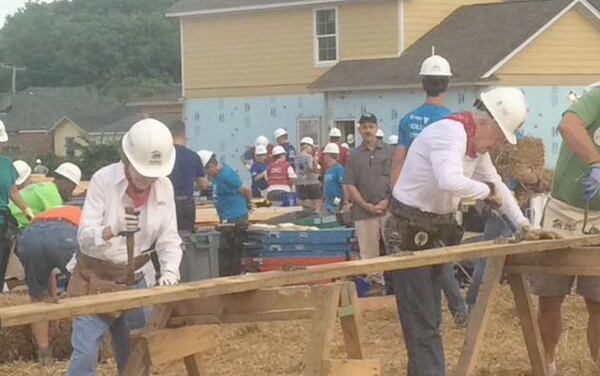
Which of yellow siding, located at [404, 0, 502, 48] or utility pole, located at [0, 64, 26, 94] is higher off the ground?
yellow siding, located at [404, 0, 502, 48]

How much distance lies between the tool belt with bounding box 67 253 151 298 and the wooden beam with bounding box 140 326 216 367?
36cm

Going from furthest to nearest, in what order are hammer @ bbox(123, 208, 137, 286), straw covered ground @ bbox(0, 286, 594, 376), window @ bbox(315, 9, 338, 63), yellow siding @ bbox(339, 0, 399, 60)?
window @ bbox(315, 9, 338, 63) → yellow siding @ bbox(339, 0, 399, 60) → straw covered ground @ bbox(0, 286, 594, 376) → hammer @ bbox(123, 208, 137, 286)

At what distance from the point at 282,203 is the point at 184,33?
762 inches

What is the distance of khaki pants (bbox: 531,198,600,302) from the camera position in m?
8.95

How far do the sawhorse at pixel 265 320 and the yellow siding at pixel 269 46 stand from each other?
93.5ft

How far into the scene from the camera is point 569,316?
12406mm

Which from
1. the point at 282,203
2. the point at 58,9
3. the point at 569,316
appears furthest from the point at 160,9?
the point at 569,316

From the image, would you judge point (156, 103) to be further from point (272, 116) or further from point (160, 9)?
point (160, 9)

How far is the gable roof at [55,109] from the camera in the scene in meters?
79.7

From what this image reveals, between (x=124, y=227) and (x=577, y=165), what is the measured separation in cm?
323

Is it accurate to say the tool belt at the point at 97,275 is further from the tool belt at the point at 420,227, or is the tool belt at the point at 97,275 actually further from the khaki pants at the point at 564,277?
the khaki pants at the point at 564,277

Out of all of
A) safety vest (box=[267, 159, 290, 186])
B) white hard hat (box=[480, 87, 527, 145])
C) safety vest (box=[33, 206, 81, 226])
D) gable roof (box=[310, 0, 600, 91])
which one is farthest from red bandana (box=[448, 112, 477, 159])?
gable roof (box=[310, 0, 600, 91])

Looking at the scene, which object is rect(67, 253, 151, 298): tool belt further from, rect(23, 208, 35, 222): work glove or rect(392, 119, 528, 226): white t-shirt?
rect(23, 208, 35, 222): work glove

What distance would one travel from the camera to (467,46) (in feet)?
112
